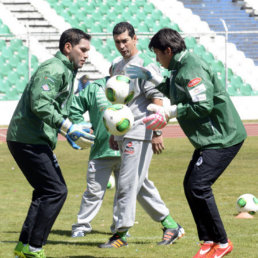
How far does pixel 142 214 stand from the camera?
905 cm

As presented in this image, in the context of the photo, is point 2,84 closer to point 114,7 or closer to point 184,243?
point 114,7

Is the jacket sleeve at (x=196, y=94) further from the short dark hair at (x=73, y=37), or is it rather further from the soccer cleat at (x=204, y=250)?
the soccer cleat at (x=204, y=250)

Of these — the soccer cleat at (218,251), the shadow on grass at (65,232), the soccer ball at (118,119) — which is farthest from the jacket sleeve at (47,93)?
the shadow on grass at (65,232)

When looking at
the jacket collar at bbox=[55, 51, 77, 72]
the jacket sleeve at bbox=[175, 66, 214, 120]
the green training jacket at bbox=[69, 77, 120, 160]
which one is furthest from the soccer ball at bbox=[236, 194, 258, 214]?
the jacket collar at bbox=[55, 51, 77, 72]

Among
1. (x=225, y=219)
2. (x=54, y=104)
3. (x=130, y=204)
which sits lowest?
(x=225, y=219)

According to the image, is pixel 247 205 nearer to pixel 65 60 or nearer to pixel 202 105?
pixel 202 105

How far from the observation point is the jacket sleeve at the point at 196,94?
584 centimetres

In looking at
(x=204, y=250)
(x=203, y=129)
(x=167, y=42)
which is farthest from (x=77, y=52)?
(x=204, y=250)

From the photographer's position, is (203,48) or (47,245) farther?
(203,48)

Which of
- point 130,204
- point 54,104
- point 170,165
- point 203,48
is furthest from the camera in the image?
point 203,48

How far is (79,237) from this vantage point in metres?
7.58

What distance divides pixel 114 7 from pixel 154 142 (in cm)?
2144

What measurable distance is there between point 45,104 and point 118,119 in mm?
804

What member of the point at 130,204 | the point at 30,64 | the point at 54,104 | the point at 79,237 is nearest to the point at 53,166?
the point at 54,104
